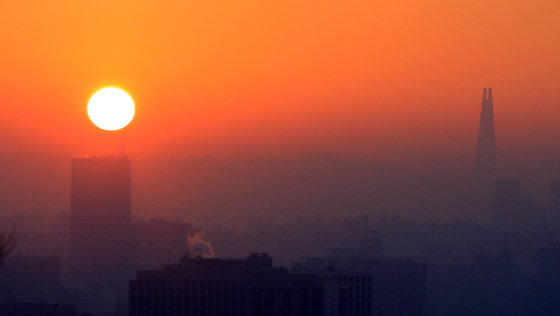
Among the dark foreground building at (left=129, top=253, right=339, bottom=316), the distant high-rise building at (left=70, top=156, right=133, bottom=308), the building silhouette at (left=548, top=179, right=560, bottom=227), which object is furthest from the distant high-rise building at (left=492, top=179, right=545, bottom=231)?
the dark foreground building at (left=129, top=253, right=339, bottom=316)

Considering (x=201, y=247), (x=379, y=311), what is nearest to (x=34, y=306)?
(x=201, y=247)

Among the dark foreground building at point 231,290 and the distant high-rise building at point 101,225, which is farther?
the distant high-rise building at point 101,225

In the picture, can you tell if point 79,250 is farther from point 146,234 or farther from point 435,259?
point 435,259

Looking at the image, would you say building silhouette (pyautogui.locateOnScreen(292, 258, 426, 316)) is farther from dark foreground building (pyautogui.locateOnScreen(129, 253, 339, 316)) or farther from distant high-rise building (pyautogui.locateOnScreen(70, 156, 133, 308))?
dark foreground building (pyautogui.locateOnScreen(129, 253, 339, 316))

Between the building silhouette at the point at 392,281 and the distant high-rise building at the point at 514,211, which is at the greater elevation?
the distant high-rise building at the point at 514,211

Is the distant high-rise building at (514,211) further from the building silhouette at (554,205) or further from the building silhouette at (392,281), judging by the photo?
the building silhouette at (392,281)

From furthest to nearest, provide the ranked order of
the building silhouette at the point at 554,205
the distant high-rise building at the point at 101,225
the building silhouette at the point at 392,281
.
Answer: the distant high-rise building at the point at 101,225 → the building silhouette at the point at 554,205 → the building silhouette at the point at 392,281

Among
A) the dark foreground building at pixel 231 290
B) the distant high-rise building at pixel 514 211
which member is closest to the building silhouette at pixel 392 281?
the distant high-rise building at pixel 514 211
